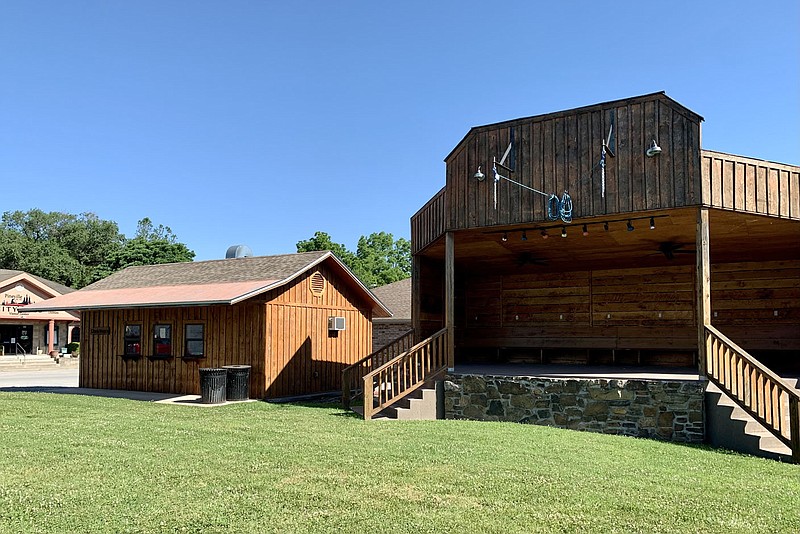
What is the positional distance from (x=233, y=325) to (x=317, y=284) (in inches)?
94.8

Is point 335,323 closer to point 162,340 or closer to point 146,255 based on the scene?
point 162,340

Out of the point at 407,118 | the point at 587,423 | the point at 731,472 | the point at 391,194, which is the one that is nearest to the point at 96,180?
the point at 391,194

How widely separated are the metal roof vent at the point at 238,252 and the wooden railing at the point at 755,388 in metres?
16.5

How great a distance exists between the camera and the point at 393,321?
72.3 ft

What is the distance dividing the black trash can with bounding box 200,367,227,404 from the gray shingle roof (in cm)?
269

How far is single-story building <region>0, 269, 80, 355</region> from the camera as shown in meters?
34.7

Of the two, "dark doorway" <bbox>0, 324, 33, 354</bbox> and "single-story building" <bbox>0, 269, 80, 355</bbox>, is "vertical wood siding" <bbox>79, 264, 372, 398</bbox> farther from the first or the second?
"dark doorway" <bbox>0, 324, 33, 354</bbox>

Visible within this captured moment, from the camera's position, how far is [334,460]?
7.39 m

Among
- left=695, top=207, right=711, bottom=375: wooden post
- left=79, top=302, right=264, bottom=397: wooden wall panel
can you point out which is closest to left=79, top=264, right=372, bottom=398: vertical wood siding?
left=79, top=302, right=264, bottom=397: wooden wall panel

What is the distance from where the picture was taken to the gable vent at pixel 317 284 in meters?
16.4

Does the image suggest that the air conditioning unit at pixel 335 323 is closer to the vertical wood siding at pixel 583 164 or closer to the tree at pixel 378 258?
the vertical wood siding at pixel 583 164

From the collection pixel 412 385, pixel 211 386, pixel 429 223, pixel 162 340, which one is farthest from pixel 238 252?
pixel 412 385

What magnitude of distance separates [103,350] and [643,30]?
49.8 ft

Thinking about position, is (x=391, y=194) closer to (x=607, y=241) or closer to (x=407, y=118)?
(x=407, y=118)
